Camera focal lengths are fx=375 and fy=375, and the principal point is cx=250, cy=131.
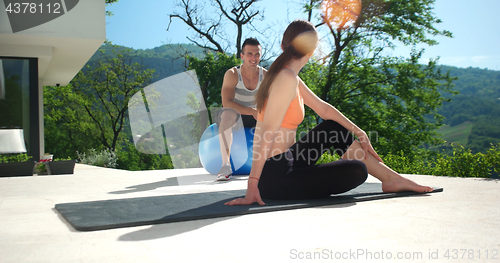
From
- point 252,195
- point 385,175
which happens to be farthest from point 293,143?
point 385,175

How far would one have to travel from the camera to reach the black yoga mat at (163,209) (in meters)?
2.21

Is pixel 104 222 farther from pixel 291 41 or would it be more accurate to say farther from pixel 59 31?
pixel 59 31

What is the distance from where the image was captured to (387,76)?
17297 millimetres

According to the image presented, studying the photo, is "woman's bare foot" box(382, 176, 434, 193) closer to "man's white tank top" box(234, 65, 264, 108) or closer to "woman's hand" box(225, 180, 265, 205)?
"woman's hand" box(225, 180, 265, 205)

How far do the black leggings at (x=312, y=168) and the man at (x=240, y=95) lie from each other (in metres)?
2.34

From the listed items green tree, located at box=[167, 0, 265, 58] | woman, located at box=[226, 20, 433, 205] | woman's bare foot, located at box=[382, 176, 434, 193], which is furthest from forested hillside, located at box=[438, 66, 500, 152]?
woman, located at box=[226, 20, 433, 205]

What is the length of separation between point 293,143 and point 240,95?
2.65 m

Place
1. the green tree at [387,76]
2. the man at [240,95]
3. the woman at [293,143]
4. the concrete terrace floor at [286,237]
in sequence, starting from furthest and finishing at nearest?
the green tree at [387,76]
the man at [240,95]
the woman at [293,143]
the concrete terrace floor at [286,237]

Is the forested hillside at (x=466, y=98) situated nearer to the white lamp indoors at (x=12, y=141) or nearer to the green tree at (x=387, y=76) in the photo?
the green tree at (x=387, y=76)

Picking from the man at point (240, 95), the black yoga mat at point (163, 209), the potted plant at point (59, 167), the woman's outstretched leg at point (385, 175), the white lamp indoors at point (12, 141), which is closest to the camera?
the black yoga mat at point (163, 209)

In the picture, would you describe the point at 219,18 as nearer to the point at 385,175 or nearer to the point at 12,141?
the point at 12,141

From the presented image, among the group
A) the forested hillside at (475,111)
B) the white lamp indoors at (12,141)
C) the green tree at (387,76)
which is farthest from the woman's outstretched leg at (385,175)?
the forested hillside at (475,111)

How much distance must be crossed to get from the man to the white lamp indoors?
16.4 ft

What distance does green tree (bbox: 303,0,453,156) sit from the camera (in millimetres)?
16609
